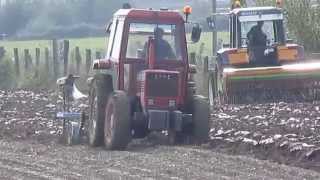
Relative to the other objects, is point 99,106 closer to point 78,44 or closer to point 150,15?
point 150,15

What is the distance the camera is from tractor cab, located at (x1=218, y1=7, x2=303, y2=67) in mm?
22594

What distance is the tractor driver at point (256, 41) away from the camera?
74.4ft

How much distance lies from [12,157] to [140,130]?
2104 mm

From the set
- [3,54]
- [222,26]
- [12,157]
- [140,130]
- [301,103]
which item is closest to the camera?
[12,157]

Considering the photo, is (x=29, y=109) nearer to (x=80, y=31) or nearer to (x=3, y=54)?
(x=3, y=54)

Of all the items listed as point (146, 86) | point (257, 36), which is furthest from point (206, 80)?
point (146, 86)

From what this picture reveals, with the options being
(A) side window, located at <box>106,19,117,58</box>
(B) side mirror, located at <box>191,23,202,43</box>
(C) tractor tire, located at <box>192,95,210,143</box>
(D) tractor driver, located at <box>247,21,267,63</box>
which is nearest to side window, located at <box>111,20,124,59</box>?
(A) side window, located at <box>106,19,117,58</box>

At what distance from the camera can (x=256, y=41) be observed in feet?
74.7

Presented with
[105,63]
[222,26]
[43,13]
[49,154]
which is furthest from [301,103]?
[43,13]

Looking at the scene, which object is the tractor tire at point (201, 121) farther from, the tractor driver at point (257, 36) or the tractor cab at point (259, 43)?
the tractor driver at point (257, 36)

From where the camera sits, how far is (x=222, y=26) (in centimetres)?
4388

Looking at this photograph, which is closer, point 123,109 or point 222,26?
point 123,109

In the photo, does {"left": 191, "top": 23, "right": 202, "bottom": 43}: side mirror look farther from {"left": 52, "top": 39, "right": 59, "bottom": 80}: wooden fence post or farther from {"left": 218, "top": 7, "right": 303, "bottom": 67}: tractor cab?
{"left": 52, "top": 39, "right": 59, "bottom": 80}: wooden fence post

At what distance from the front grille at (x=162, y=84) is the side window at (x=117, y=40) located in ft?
2.53
